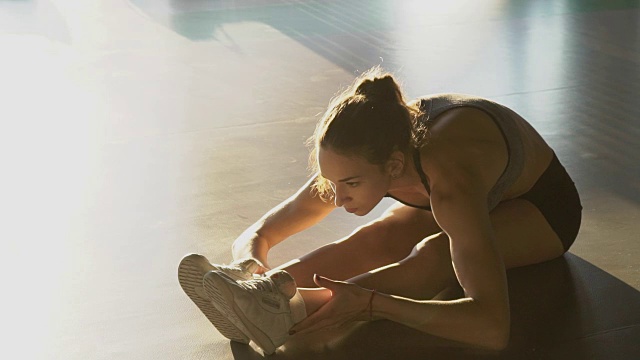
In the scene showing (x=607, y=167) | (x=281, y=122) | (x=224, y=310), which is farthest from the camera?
(x=281, y=122)

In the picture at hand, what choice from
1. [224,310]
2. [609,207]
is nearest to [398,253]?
[224,310]

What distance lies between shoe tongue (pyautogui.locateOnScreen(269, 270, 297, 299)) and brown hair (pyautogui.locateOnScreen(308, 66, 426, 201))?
333 mm

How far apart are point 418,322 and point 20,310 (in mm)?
1180

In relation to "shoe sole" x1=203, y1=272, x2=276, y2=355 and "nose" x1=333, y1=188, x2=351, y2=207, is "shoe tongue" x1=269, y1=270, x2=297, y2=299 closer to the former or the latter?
"shoe sole" x1=203, y1=272, x2=276, y2=355

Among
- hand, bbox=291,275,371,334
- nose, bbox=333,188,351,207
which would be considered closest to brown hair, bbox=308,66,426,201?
nose, bbox=333,188,351,207

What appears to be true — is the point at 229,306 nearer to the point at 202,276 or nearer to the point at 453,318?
the point at 202,276

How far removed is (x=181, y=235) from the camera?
333 cm

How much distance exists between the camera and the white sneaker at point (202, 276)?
2.41 m

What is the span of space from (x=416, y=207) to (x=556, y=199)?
39cm

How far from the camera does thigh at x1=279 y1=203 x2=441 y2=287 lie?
279 centimetres

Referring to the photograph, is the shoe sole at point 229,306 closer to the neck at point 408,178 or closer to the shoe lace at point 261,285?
the shoe lace at point 261,285

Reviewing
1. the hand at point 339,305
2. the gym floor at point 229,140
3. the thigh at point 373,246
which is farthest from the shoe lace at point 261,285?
the thigh at point 373,246

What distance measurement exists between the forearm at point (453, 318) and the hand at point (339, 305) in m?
0.03

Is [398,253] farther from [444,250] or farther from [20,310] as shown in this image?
[20,310]
